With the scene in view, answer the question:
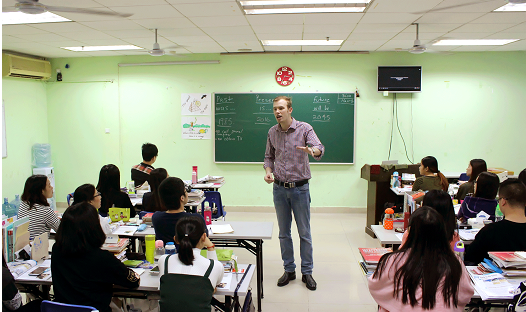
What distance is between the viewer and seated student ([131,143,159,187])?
175 inches

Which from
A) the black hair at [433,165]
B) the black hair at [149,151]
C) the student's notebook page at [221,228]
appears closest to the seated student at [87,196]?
the student's notebook page at [221,228]

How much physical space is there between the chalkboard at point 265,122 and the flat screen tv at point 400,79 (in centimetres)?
53

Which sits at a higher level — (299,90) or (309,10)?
(309,10)

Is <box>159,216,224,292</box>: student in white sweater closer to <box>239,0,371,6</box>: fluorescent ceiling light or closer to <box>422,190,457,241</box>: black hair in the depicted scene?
<box>422,190,457,241</box>: black hair

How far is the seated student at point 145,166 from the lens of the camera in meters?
4.46

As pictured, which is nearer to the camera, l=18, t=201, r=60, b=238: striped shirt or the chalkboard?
l=18, t=201, r=60, b=238: striped shirt

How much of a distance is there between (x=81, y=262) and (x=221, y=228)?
128cm

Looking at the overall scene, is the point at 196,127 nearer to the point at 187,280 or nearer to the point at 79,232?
the point at 79,232

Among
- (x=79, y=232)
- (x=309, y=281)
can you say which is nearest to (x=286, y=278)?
(x=309, y=281)

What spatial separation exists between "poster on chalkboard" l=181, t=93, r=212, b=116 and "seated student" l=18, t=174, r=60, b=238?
144 inches

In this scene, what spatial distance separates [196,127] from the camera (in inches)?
260

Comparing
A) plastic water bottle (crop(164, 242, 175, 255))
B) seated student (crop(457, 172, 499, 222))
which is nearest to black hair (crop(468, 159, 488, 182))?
seated student (crop(457, 172, 499, 222))

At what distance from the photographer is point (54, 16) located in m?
4.01

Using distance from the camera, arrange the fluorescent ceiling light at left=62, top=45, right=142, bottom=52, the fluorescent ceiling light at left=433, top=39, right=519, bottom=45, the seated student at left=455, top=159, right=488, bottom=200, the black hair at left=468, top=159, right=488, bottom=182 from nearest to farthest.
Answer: the seated student at left=455, top=159, right=488, bottom=200 → the black hair at left=468, top=159, right=488, bottom=182 → the fluorescent ceiling light at left=433, top=39, right=519, bottom=45 → the fluorescent ceiling light at left=62, top=45, right=142, bottom=52
